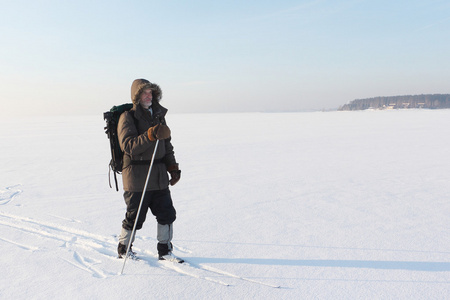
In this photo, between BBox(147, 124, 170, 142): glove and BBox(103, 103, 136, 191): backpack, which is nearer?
BBox(147, 124, 170, 142): glove

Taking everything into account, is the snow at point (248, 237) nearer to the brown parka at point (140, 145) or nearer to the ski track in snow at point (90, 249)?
the ski track in snow at point (90, 249)

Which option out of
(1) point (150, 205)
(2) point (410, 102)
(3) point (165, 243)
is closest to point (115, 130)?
(1) point (150, 205)

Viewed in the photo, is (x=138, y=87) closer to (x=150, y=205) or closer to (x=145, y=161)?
(x=145, y=161)

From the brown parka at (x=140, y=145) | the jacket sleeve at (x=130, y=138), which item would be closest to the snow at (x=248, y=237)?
the brown parka at (x=140, y=145)

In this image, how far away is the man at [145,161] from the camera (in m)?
2.56

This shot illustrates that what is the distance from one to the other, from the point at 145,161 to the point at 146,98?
0.57m

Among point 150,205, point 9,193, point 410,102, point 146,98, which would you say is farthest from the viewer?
point 410,102

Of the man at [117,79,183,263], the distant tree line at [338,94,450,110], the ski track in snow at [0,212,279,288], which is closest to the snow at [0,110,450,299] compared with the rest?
the ski track in snow at [0,212,279,288]

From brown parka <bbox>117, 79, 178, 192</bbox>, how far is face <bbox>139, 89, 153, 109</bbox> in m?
0.03

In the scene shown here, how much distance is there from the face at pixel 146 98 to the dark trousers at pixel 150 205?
2.63ft

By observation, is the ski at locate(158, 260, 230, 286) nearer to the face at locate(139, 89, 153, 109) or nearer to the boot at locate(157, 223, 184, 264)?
the boot at locate(157, 223, 184, 264)

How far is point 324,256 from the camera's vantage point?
299 centimetres

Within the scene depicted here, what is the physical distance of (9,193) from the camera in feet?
17.8

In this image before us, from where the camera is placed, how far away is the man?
2.56 m
